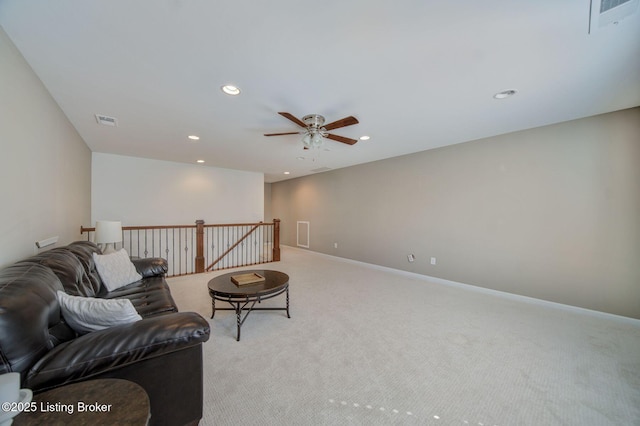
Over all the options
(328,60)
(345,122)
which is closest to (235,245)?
(345,122)

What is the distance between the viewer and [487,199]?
377 centimetres

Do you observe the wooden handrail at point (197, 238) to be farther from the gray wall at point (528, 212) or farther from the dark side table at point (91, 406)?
the dark side table at point (91, 406)

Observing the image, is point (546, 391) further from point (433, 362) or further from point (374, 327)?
point (374, 327)

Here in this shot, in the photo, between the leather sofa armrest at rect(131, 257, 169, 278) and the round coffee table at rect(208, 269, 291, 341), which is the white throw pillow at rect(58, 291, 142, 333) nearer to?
the round coffee table at rect(208, 269, 291, 341)

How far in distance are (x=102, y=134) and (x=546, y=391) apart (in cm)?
577

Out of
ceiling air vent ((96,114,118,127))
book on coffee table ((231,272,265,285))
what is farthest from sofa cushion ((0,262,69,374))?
ceiling air vent ((96,114,118,127))

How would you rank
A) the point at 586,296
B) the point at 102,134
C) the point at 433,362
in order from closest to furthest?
1. the point at 433,362
2. the point at 586,296
3. the point at 102,134

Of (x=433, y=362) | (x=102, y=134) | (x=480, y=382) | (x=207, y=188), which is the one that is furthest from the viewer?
(x=207, y=188)

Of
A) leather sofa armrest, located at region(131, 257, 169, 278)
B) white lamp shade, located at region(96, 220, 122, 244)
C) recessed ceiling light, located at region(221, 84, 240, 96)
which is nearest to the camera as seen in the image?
recessed ceiling light, located at region(221, 84, 240, 96)

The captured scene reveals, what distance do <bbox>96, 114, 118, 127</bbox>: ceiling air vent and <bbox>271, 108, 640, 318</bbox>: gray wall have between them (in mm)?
4470

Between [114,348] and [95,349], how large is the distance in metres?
0.07

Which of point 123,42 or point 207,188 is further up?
point 123,42

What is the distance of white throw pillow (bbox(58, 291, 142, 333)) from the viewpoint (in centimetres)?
135

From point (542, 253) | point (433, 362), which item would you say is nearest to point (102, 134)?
point (433, 362)
